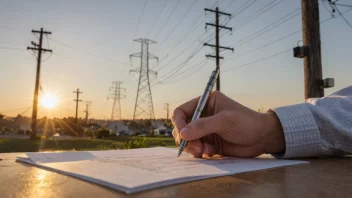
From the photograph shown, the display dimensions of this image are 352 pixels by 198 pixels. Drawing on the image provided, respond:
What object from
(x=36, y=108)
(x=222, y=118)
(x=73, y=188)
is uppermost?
(x=36, y=108)

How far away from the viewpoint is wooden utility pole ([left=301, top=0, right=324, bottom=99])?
4441 mm

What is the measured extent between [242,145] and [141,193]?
1.60 ft

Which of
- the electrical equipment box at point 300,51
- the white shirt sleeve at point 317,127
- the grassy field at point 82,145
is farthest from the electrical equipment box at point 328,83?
the white shirt sleeve at point 317,127

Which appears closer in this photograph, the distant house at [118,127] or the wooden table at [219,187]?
the wooden table at [219,187]

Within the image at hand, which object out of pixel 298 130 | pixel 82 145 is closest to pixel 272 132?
pixel 298 130

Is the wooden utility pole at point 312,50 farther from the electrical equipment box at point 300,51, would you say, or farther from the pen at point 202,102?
the pen at point 202,102

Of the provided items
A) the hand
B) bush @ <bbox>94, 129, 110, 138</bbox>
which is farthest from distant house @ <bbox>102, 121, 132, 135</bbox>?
the hand

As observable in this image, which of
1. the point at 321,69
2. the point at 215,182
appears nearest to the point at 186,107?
the point at 215,182

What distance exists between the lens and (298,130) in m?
0.72

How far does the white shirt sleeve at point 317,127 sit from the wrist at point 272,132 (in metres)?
0.02

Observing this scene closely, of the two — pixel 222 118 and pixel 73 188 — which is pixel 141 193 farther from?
pixel 222 118

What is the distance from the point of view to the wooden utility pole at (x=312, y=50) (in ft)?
14.6

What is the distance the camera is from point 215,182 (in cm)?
39

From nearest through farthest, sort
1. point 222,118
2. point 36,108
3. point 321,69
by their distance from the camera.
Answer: point 222,118, point 321,69, point 36,108
